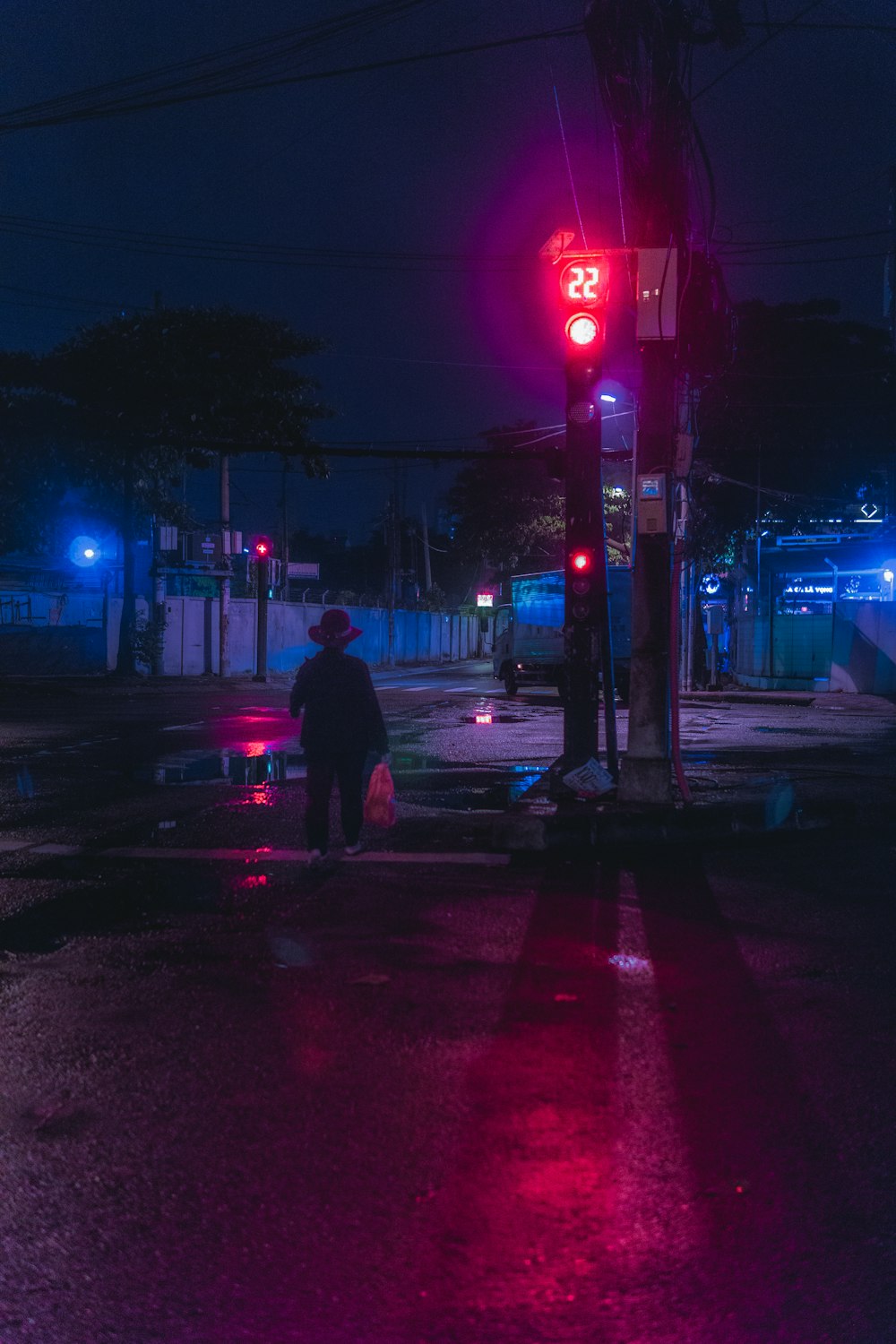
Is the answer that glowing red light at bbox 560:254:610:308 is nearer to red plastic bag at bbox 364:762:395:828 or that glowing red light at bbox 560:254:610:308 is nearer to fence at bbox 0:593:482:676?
red plastic bag at bbox 364:762:395:828

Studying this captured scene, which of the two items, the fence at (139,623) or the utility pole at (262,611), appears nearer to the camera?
the utility pole at (262,611)

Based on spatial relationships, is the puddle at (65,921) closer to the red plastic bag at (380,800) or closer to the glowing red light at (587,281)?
the red plastic bag at (380,800)

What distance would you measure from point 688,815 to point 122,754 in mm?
9263

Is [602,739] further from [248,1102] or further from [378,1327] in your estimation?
[378,1327]

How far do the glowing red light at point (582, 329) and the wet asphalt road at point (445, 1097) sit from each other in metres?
4.84

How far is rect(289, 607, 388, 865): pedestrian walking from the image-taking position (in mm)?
8789

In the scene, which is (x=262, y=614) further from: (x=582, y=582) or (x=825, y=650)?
(x=582, y=582)

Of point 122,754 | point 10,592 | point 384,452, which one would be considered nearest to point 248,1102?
point 122,754

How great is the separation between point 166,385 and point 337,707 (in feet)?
86.5

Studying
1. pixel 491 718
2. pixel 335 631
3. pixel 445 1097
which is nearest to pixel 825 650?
pixel 491 718

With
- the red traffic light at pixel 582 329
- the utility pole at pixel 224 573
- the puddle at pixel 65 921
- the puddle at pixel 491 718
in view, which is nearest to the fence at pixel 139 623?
the utility pole at pixel 224 573

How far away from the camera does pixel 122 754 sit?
16.6 meters

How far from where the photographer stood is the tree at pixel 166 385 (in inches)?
1288

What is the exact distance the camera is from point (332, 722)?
8.80 metres
